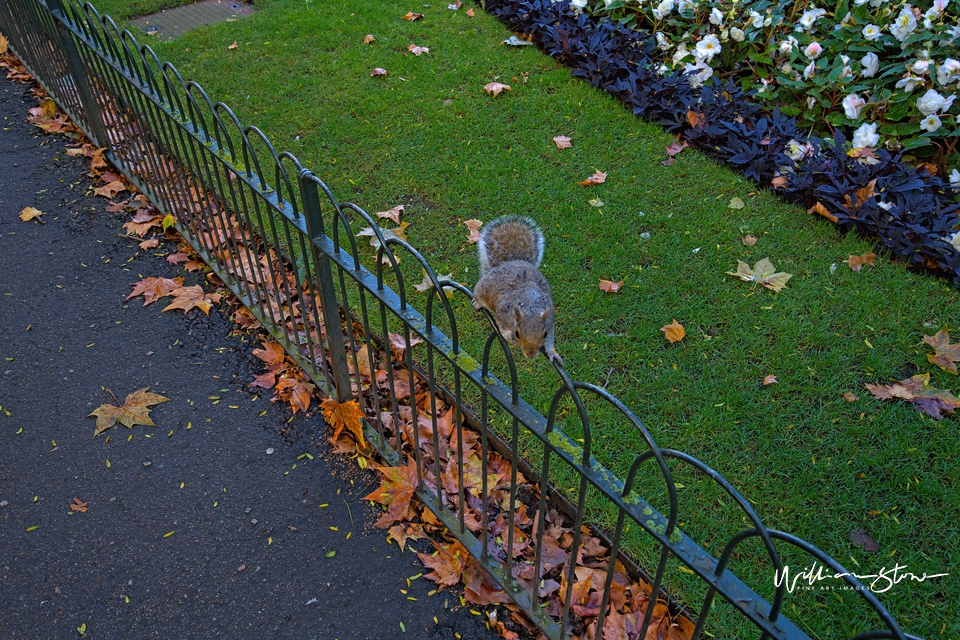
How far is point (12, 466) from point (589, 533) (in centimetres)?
251

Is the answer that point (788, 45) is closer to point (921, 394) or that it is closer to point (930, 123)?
point (930, 123)

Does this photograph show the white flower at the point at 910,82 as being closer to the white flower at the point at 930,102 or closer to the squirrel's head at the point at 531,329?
the white flower at the point at 930,102

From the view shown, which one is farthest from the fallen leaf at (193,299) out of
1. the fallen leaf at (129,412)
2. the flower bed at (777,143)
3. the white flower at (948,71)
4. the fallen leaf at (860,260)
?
the white flower at (948,71)

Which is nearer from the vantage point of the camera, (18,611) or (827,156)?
(18,611)

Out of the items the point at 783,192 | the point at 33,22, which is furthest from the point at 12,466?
the point at 783,192

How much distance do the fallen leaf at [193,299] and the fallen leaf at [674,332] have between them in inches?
97.6

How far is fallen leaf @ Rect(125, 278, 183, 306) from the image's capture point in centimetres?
374

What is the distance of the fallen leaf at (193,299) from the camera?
12.0 ft

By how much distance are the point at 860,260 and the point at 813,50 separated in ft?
5.72

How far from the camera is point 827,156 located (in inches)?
166

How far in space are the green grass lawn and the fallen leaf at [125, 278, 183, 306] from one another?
45.5 inches

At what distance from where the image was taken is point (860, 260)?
148 inches

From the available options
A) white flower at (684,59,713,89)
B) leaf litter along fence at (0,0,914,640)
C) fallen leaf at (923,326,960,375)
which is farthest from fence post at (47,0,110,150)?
fallen leaf at (923,326,960,375)

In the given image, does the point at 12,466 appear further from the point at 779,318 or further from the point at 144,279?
the point at 779,318
